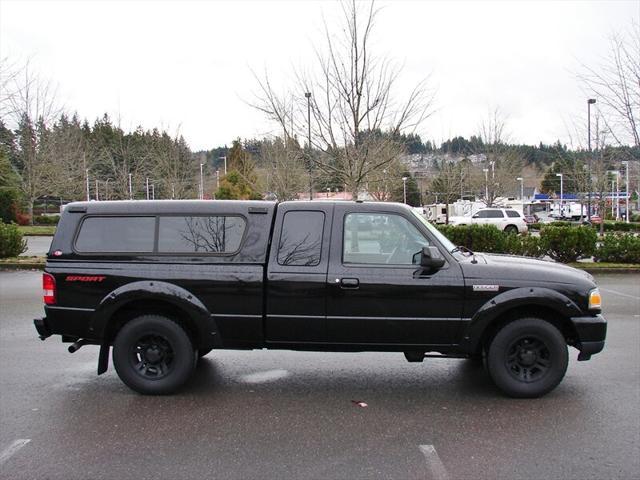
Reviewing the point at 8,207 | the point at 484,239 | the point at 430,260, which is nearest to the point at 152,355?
the point at 430,260

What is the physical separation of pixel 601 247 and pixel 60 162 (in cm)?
2871

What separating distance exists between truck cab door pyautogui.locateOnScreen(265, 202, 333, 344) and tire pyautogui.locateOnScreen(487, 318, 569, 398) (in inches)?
63.4

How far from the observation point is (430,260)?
4676 millimetres

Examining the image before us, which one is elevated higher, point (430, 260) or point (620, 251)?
point (430, 260)

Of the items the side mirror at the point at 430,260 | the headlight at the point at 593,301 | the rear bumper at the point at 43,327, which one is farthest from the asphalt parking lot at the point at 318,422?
the side mirror at the point at 430,260

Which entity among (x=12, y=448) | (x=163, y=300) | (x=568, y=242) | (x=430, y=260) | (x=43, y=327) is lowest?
(x=12, y=448)

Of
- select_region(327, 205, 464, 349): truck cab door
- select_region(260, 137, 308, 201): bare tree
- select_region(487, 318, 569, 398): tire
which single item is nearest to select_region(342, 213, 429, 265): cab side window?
select_region(327, 205, 464, 349): truck cab door

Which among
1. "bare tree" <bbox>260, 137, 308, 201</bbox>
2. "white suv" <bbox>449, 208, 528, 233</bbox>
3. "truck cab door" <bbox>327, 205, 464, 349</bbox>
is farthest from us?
"white suv" <bbox>449, 208, 528, 233</bbox>

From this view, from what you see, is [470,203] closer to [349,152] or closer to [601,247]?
[601,247]

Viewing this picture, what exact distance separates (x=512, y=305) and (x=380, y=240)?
131cm

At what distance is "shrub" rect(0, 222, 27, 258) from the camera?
1617 cm

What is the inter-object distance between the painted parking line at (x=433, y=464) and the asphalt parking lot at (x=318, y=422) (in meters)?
0.01

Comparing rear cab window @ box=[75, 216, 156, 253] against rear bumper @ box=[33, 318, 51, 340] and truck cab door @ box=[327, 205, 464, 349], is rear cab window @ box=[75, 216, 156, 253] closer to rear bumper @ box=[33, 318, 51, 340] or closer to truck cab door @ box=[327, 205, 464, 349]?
rear bumper @ box=[33, 318, 51, 340]

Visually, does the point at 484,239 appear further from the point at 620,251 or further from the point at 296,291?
the point at 296,291
